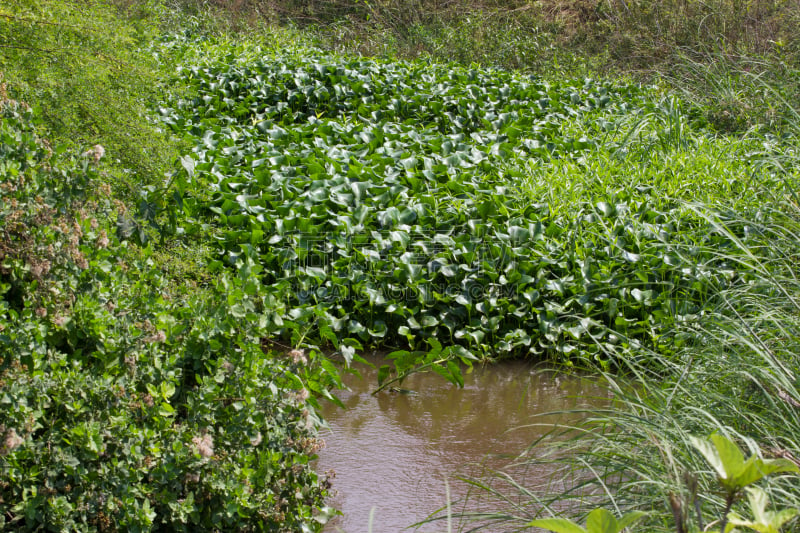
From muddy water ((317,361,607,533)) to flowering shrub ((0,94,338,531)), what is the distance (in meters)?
0.31

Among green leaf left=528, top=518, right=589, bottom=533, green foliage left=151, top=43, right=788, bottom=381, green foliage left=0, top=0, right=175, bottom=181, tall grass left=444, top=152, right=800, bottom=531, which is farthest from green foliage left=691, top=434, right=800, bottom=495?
green foliage left=0, top=0, right=175, bottom=181

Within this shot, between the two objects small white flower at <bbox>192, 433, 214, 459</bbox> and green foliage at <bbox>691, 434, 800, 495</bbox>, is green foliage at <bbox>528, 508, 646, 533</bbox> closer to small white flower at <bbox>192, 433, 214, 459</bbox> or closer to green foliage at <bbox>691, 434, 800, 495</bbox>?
green foliage at <bbox>691, 434, 800, 495</bbox>

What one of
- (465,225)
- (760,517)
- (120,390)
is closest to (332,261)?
(465,225)

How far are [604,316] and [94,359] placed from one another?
8.91 feet

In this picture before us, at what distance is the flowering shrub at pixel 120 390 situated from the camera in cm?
198

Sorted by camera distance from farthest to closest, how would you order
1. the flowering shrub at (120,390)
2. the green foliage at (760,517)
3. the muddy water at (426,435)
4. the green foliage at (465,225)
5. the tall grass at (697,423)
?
1. the green foliage at (465,225)
2. the muddy water at (426,435)
3. the flowering shrub at (120,390)
4. the tall grass at (697,423)
5. the green foliage at (760,517)

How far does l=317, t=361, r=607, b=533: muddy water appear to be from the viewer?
2.66m

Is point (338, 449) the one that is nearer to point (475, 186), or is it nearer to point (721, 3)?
point (475, 186)

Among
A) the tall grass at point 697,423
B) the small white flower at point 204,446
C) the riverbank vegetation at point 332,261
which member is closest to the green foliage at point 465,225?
the riverbank vegetation at point 332,261

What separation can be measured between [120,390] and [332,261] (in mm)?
2138

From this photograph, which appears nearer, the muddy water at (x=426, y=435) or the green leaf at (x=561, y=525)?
the green leaf at (x=561, y=525)

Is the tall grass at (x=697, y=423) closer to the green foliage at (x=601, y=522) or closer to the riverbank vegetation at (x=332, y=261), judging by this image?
the riverbank vegetation at (x=332, y=261)

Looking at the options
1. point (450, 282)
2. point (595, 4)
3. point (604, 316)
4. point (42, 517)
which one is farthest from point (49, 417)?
point (595, 4)

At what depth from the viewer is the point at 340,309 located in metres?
3.90
